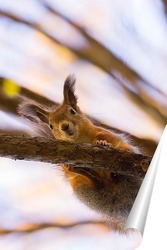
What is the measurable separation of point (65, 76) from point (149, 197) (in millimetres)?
421

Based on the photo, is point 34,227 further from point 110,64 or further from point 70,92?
point 110,64

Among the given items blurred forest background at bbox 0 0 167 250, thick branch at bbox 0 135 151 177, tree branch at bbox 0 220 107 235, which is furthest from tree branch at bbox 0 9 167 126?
tree branch at bbox 0 220 107 235

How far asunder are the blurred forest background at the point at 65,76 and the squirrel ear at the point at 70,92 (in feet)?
0.04

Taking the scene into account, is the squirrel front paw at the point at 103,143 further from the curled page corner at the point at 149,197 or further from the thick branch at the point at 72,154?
the curled page corner at the point at 149,197

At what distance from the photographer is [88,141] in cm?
131

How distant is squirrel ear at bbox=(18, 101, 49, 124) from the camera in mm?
1236

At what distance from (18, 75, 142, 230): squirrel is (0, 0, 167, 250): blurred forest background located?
2 centimetres

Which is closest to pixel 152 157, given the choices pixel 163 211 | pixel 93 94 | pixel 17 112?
pixel 163 211

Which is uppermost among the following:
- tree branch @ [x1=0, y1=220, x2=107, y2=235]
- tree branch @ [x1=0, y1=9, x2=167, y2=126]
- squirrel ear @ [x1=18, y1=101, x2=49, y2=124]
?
tree branch @ [x1=0, y1=9, x2=167, y2=126]

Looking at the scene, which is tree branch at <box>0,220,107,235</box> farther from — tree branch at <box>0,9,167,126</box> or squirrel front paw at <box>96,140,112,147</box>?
tree branch at <box>0,9,167,126</box>

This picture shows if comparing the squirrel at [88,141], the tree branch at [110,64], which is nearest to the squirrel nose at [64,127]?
the squirrel at [88,141]

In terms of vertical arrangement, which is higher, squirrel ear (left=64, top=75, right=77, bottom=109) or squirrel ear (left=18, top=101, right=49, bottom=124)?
squirrel ear (left=64, top=75, right=77, bottom=109)

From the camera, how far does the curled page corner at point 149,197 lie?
1356mm

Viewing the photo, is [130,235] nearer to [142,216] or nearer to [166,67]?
[142,216]
